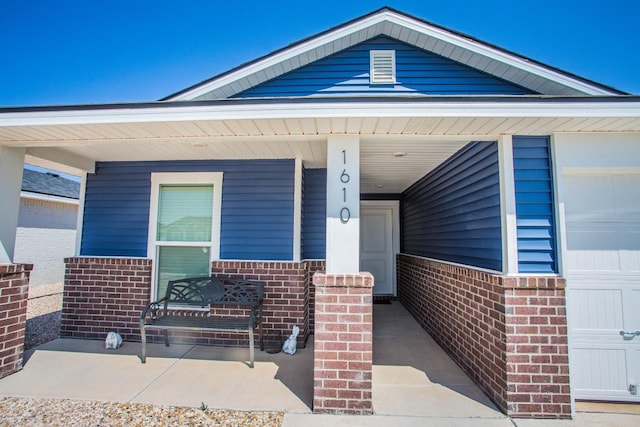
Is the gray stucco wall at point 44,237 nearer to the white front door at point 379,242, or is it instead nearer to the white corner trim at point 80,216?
the white corner trim at point 80,216

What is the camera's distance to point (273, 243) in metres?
4.36

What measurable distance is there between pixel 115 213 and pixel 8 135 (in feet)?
5.62

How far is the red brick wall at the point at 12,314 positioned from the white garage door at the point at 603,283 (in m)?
5.36

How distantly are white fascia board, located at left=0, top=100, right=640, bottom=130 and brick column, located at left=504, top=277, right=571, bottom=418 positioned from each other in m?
1.37

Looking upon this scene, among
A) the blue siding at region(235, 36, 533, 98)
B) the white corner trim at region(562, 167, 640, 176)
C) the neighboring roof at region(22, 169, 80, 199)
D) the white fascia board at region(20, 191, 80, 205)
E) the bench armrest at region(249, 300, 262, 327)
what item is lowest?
the bench armrest at region(249, 300, 262, 327)

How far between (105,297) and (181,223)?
1471mm

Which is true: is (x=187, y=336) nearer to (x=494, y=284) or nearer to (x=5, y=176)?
(x=5, y=176)

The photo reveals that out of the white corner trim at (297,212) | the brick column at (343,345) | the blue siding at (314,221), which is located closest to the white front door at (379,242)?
the blue siding at (314,221)

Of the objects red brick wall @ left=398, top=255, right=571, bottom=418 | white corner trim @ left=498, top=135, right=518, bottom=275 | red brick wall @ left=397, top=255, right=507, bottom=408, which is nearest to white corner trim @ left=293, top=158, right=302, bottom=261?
red brick wall @ left=397, top=255, right=507, bottom=408

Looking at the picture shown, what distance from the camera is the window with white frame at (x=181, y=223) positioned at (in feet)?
14.7

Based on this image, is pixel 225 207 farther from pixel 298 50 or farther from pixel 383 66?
pixel 383 66

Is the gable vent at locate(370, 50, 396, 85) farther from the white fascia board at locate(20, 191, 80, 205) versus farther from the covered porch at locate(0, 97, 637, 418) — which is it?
the white fascia board at locate(20, 191, 80, 205)

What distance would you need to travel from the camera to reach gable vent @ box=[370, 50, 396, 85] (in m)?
4.32

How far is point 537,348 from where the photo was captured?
2.66 metres
